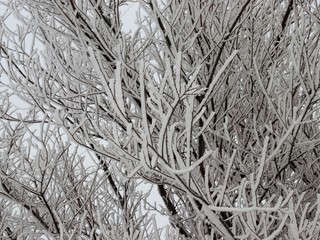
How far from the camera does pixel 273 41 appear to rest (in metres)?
3.45

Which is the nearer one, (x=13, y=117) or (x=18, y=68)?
(x=18, y=68)

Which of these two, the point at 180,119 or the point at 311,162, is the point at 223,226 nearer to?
the point at 180,119

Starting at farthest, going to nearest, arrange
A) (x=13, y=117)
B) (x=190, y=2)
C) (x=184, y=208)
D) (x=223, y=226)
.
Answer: (x=184, y=208) → (x=13, y=117) → (x=190, y=2) → (x=223, y=226)

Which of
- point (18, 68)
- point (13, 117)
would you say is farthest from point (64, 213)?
point (18, 68)

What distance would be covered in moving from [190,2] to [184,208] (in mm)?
1809

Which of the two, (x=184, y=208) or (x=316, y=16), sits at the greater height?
(x=316, y=16)

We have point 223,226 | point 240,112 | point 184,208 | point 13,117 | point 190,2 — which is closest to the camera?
point 223,226

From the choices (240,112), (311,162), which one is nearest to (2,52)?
(240,112)

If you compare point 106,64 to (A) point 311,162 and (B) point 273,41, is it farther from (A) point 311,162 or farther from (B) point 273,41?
(A) point 311,162

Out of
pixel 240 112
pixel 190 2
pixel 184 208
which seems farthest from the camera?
pixel 184 208

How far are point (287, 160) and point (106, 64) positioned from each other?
136 cm

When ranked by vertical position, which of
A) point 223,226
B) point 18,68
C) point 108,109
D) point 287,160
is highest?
point 18,68

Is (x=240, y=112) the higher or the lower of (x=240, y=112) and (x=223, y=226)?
the higher

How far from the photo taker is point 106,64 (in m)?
3.05
